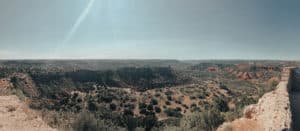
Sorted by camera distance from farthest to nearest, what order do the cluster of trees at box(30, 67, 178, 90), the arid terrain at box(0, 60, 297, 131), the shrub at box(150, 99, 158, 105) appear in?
the cluster of trees at box(30, 67, 178, 90), the shrub at box(150, 99, 158, 105), the arid terrain at box(0, 60, 297, 131)

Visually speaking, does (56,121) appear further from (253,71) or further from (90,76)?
(253,71)

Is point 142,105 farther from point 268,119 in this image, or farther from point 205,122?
point 268,119

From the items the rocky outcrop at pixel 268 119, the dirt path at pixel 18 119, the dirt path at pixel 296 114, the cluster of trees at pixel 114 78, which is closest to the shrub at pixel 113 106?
the cluster of trees at pixel 114 78

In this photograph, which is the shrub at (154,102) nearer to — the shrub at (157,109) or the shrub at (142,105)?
the shrub at (142,105)

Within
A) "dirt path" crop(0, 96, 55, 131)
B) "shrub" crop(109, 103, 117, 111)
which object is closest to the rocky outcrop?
"dirt path" crop(0, 96, 55, 131)

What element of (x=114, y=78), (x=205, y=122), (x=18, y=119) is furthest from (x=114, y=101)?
(x=18, y=119)

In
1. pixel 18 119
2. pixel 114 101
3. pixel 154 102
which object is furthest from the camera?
pixel 154 102

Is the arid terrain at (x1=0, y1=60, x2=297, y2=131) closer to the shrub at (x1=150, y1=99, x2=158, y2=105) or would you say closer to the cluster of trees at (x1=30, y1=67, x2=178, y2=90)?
the cluster of trees at (x1=30, y1=67, x2=178, y2=90)

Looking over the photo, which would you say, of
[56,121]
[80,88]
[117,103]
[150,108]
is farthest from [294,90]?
[80,88]
